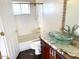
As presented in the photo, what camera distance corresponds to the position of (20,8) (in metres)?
2.60

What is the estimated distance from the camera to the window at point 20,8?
252cm

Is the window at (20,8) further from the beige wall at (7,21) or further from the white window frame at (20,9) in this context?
the beige wall at (7,21)

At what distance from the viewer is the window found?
252cm

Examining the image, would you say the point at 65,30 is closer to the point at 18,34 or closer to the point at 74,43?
the point at 74,43

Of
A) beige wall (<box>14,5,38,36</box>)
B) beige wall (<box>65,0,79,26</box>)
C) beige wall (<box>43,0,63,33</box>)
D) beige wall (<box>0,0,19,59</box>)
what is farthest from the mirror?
beige wall (<box>14,5,38,36</box>)

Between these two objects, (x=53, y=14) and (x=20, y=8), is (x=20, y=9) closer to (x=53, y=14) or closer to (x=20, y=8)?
(x=20, y=8)

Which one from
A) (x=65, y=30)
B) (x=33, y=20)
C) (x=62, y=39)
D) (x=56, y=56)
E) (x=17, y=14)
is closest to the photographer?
(x=56, y=56)

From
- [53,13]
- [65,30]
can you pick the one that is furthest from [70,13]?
[53,13]

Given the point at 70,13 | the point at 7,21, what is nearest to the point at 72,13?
the point at 70,13

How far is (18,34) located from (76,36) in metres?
1.59

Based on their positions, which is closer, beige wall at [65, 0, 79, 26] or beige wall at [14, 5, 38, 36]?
beige wall at [65, 0, 79, 26]

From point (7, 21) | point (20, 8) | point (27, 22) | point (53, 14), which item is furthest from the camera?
point (27, 22)

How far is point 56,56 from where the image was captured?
131cm

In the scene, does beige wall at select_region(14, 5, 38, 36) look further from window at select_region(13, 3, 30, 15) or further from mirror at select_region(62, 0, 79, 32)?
mirror at select_region(62, 0, 79, 32)
